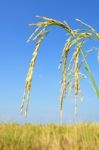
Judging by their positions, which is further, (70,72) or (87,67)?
(87,67)

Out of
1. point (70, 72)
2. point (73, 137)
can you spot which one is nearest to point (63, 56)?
point (70, 72)

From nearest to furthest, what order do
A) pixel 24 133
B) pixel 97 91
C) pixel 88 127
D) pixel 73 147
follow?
pixel 97 91, pixel 73 147, pixel 24 133, pixel 88 127

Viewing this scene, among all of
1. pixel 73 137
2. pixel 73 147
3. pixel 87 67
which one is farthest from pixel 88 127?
pixel 87 67

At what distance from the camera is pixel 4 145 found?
8906mm

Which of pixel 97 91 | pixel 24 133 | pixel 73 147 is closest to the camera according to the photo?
pixel 97 91

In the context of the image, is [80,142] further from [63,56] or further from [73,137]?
[63,56]

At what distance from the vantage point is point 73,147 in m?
8.70

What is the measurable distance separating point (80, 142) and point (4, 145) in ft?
5.44

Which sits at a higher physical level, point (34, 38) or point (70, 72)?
point (34, 38)

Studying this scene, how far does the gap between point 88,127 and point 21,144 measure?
2602 millimetres

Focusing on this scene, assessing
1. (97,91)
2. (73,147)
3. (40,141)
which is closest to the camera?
(97,91)

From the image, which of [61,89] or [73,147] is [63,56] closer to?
[61,89]

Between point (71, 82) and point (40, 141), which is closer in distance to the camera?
point (71, 82)

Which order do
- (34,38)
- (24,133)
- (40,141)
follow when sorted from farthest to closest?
(24,133) → (40,141) → (34,38)
